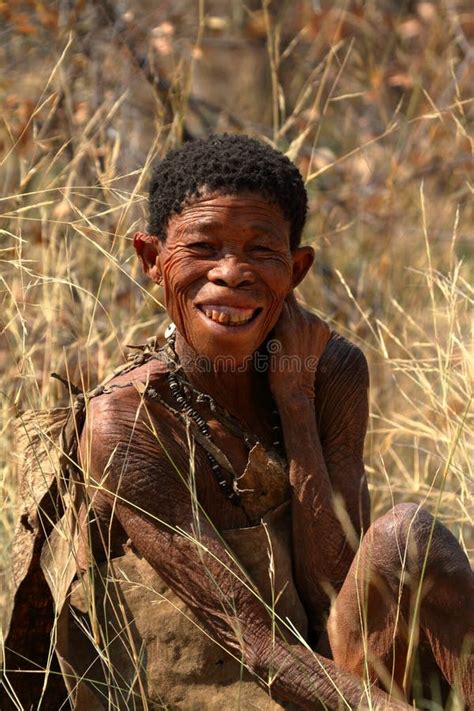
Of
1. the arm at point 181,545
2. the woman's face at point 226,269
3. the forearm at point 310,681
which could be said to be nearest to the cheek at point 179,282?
the woman's face at point 226,269

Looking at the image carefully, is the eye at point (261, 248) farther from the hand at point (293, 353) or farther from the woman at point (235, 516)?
the hand at point (293, 353)

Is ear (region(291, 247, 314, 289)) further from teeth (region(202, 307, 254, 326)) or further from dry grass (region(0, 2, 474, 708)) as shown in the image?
dry grass (region(0, 2, 474, 708))

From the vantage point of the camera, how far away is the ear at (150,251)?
10.8ft

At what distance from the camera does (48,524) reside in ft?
11.0

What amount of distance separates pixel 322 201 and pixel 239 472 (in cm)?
370

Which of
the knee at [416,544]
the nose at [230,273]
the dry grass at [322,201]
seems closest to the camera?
the knee at [416,544]

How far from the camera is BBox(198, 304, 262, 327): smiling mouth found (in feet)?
10.3

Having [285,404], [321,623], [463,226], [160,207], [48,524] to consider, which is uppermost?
[160,207]

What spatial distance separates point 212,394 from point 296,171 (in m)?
0.63

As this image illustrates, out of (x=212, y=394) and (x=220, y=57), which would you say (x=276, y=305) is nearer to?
(x=212, y=394)

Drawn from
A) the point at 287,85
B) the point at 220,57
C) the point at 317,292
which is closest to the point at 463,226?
the point at 317,292

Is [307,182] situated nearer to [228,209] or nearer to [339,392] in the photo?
[339,392]

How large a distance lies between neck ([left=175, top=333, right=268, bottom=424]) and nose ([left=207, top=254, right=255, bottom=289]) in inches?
10.2

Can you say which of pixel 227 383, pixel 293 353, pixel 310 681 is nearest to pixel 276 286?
pixel 293 353
